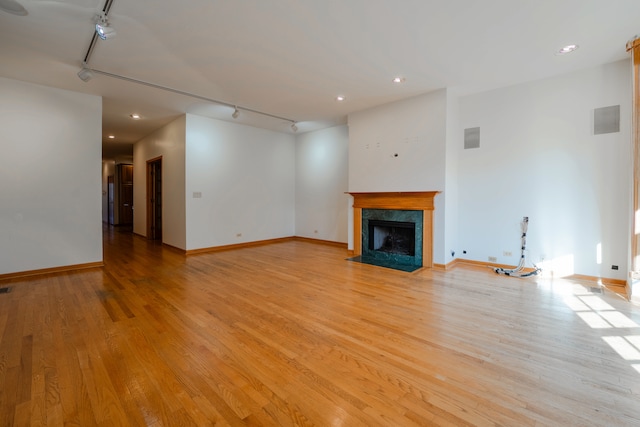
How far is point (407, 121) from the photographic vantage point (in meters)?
5.01

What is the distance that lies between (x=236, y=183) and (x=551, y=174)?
19.8ft

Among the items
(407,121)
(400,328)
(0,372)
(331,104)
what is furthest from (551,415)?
(331,104)

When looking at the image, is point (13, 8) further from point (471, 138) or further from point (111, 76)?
point (471, 138)

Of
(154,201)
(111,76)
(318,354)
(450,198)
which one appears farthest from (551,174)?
(154,201)

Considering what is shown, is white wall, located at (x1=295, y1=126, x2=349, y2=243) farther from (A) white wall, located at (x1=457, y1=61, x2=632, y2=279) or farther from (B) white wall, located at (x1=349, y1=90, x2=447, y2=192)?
(A) white wall, located at (x1=457, y1=61, x2=632, y2=279)

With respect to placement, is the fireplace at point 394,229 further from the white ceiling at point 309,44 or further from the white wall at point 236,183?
the white wall at point 236,183

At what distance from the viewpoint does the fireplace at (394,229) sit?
4.81m

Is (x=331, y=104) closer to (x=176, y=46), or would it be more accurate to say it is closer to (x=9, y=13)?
(x=176, y=46)

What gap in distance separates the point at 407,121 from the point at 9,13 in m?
5.06

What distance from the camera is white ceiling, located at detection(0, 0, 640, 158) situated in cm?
263

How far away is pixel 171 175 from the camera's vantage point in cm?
643

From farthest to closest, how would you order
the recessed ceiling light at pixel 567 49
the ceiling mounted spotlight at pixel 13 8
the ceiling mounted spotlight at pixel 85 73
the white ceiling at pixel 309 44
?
the ceiling mounted spotlight at pixel 85 73
the recessed ceiling light at pixel 567 49
the white ceiling at pixel 309 44
the ceiling mounted spotlight at pixel 13 8

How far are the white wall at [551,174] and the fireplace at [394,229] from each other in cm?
83

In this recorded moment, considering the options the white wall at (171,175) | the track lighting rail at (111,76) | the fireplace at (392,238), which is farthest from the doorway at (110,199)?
the fireplace at (392,238)
